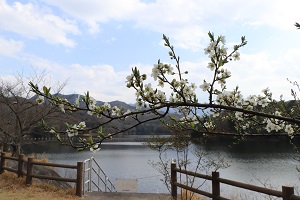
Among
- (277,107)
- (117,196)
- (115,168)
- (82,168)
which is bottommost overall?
(115,168)

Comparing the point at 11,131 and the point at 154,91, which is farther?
the point at 11,131

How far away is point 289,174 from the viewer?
58.2 ft

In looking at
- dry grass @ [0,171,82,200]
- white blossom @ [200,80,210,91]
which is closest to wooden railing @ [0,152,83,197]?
Result: dry grass @ [0,171,82,200]

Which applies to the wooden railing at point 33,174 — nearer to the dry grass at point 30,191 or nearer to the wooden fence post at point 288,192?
the dry grass at point 30,191

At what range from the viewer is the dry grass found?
717cm

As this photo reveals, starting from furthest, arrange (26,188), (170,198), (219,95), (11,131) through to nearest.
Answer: (11,131)
(26,188)
(170,198)
(219,95)

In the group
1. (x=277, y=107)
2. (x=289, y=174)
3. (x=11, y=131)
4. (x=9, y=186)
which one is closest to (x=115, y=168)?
(x=11, y=131)

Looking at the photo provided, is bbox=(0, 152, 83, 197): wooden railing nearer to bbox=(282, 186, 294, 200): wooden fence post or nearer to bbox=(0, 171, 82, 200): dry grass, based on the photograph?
bbox=(0, 171, 82, 200): dry grass

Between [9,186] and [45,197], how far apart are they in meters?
1.74

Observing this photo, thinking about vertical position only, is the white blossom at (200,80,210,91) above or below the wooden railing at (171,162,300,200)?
above

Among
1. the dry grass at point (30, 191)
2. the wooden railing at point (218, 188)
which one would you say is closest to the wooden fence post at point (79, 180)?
the dry grass at point (30, 191)

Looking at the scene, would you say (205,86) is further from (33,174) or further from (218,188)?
(33,174)

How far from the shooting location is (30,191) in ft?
25.1

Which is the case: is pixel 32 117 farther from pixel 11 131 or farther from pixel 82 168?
pixel 82 168
